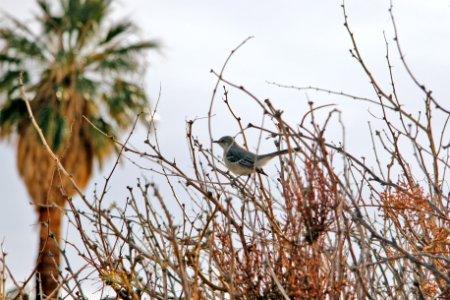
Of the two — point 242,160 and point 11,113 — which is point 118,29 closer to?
point 11,113

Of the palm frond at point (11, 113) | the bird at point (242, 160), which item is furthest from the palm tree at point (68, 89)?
the bird at point (242, 160)

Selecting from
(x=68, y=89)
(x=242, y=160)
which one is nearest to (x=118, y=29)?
(x=68, y=89)

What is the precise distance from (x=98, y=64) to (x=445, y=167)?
16.3 m

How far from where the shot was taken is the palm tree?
1825cm

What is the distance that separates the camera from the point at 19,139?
18.7 meters

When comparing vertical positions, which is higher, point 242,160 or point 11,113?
point 11,113

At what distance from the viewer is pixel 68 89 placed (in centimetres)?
1859

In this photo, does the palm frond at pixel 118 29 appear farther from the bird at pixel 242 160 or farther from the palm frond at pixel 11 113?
the bird at pixel 242 160

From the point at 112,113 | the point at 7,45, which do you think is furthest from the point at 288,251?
the point at 7,45

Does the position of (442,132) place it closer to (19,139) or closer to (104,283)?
(104,283)

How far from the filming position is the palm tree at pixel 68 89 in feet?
59.9

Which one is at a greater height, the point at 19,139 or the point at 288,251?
the point at 19,139

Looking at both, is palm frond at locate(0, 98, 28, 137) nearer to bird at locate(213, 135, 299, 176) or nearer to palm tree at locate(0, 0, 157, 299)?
palm tree at locate(0, 0, 157, 299)

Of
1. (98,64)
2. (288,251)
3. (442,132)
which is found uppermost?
(98,64)
